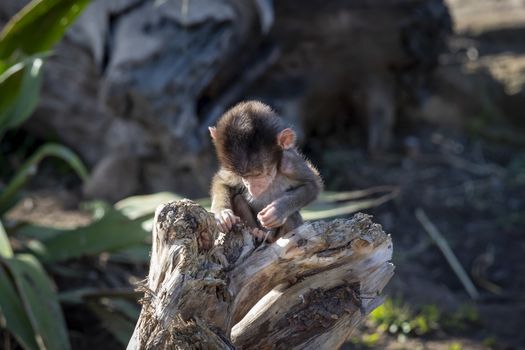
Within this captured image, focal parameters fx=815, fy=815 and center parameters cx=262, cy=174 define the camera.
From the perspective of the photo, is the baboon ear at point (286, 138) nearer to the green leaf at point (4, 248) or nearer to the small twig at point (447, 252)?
the green leaf at point (4, 248)

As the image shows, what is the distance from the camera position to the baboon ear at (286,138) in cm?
325

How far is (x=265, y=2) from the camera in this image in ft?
20.6

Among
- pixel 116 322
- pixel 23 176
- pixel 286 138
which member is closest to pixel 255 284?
pixel 286 138

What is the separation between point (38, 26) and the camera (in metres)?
4.93

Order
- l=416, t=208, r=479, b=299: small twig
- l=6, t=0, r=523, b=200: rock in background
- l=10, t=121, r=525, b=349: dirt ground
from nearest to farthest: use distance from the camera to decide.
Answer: l=10, t=121, r=525, b=349: dirt ground → l=416, t=208, r=479, b=299: small twig → l=6, t=0, r=523, b=200: rock in background

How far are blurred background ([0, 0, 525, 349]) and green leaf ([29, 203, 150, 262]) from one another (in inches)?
0.4

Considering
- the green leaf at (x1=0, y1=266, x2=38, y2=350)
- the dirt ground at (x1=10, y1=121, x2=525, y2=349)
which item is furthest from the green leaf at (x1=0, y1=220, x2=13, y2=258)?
the dirt ground at (x1=10, y1=121, x2=525, y2=349)

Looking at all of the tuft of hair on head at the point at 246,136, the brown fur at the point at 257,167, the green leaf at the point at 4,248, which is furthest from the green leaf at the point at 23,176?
the tuft of hair on head at the point at 246,136

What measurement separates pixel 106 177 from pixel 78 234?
6.15ft

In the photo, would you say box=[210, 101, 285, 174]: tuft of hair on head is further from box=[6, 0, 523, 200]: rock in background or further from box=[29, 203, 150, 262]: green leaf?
box=[6, 0, 523, 200]: rock in background

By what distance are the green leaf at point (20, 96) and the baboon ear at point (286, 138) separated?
84.7 inches

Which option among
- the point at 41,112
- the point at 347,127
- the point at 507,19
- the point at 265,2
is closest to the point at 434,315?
the point at 265,2

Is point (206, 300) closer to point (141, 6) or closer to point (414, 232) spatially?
point (141, 6)

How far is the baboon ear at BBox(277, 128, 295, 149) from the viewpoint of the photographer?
3248mm
